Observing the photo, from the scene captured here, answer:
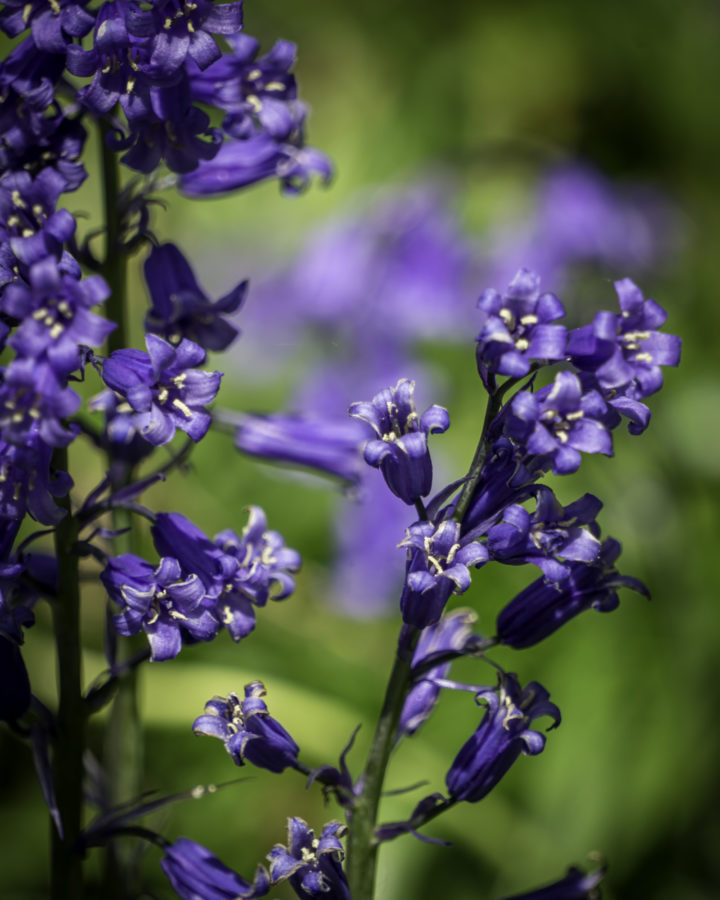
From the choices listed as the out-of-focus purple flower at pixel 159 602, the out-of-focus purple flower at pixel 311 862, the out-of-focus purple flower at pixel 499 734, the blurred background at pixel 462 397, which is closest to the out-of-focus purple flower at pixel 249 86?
the out-of-focus purple flower at pixel 159 602

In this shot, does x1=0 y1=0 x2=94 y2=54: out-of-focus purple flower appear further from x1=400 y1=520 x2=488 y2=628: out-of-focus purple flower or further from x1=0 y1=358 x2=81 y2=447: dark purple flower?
x1=400 y1=520 x2=488 y2=628: out-of-focus purple flower

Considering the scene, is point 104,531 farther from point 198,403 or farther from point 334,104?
point 334,104

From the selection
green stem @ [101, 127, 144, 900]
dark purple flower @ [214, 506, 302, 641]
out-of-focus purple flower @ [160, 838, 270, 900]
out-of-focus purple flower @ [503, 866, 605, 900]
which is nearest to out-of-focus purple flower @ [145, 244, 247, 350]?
green stem @ [101, 127, 144, 900]

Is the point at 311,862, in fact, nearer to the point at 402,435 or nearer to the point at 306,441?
the point at 402,435

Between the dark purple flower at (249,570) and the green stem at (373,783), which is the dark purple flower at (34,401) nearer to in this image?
the dark purple flower at (249,570)

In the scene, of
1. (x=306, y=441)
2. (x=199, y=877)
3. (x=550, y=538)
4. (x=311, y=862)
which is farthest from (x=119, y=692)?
(x=550, y=538)

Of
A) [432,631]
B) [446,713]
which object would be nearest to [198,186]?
[432,631]
